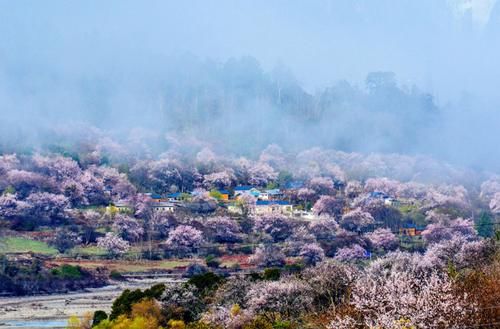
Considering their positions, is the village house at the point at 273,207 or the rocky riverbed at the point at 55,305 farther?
the village house at the point at 273,207

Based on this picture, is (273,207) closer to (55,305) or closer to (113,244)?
(113,244)

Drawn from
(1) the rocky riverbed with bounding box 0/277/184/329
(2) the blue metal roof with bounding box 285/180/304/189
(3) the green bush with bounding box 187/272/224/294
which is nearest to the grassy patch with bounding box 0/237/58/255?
(1) the rocky riverbed with bounding box 0/277/184/329

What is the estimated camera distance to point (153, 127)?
97.9m

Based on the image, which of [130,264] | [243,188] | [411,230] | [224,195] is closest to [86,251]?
[130,264]

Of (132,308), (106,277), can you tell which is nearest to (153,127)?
(106,277)

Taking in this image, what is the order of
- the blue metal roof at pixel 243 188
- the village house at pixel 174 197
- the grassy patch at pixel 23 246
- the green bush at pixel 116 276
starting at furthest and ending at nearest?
the blue metal roof at pixel 243 188 < the village house at pixel 174 197 < the grassy patch at pixel 23 246 < the green bush at pixel 116 276

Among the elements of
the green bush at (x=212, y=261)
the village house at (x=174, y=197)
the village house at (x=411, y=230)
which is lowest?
the village house at (x=411, y=230)

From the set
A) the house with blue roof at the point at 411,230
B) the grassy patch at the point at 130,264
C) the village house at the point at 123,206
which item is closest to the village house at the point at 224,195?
the village house at the point at 123,206

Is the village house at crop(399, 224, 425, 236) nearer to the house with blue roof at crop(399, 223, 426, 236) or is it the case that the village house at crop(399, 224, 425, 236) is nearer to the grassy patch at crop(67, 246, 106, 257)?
the house with blue roof at crop(399, 223, 426, 236)

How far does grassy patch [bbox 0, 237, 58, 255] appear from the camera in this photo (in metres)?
59.9

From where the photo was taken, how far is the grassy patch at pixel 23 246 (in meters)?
59.9

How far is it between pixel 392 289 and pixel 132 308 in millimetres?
14337

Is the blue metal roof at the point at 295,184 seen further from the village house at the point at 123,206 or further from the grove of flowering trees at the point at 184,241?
the grove of flowering trees at the point at 184,241

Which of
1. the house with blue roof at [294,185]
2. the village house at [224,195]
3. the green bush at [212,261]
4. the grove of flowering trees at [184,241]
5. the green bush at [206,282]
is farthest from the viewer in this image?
the house with blue roof at [294,185]
